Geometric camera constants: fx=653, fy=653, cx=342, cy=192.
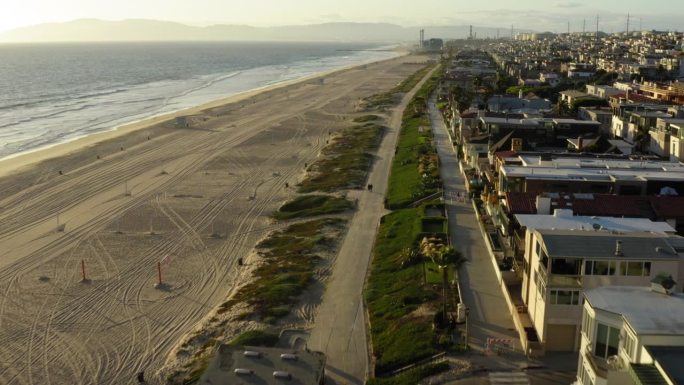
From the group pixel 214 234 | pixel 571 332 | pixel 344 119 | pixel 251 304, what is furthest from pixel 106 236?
pixel 344 119

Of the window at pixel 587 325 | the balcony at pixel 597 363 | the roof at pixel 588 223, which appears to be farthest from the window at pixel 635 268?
the balcony at pixel 597 363

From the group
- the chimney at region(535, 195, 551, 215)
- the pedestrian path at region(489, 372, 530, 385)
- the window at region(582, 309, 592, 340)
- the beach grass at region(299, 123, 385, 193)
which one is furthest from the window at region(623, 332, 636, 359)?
the beach grass at region(299, 123, 385, 193)

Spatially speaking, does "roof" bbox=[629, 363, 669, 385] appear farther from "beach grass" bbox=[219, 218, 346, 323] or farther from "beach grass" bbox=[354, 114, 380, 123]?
"beach grass" bbox=[354, 114, 380, 123]

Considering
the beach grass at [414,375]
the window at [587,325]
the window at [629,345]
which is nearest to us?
the window at [629,345]

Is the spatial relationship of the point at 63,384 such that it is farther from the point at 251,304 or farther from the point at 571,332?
the point at 571,332

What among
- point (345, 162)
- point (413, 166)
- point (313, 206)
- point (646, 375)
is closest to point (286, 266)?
point (313, 206)

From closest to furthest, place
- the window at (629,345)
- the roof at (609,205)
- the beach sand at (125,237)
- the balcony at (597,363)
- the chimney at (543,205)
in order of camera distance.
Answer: the window at (629,345)
the balcony at (597,363)
the beach sand at (125,237)
the chimney at (543,205)
the roof at (609,205)

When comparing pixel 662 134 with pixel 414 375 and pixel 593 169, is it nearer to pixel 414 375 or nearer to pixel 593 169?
pixel 593 169

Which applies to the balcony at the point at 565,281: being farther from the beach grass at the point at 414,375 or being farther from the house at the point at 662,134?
the house at the point at 662,134
